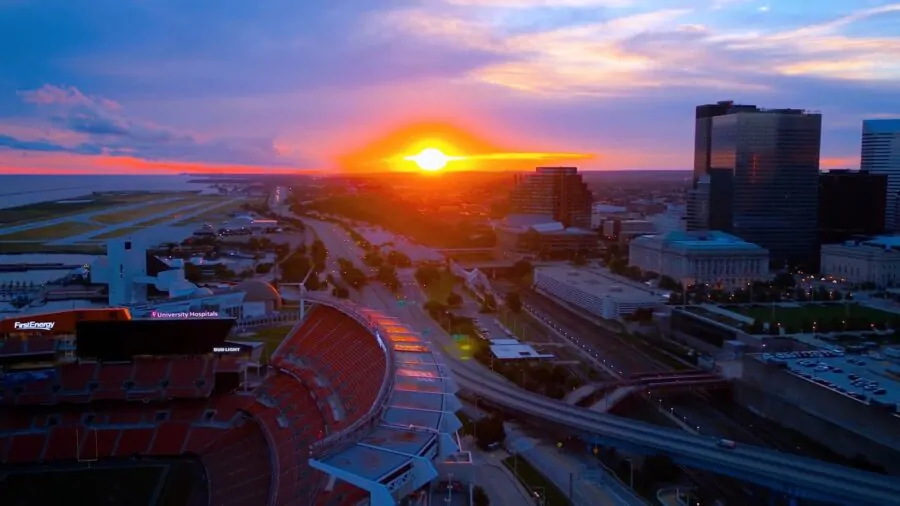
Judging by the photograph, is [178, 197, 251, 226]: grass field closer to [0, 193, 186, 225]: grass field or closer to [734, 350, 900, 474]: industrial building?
[0, 193, 186, 225]: grass field

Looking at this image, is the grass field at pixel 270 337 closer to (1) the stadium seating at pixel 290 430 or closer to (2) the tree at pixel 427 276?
(1) the stadium seating at pixel 290 430

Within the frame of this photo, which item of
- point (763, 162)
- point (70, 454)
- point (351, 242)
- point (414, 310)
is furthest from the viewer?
point (351, 242)

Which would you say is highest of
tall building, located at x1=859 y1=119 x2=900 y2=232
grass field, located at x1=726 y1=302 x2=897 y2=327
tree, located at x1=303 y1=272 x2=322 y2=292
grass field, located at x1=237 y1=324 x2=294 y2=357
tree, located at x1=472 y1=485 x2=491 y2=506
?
tall building, located at x1=859 y1=119 x2=900 y2=232

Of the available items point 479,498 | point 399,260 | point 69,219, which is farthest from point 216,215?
point 479,498

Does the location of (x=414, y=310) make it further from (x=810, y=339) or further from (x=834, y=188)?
(x=834, y=188)

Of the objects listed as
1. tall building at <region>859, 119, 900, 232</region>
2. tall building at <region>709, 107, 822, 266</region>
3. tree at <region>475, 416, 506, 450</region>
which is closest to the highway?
tree at <region>475, 416, 506, 450</region>

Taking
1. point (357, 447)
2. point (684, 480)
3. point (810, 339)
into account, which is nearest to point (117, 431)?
point (357, 447)
